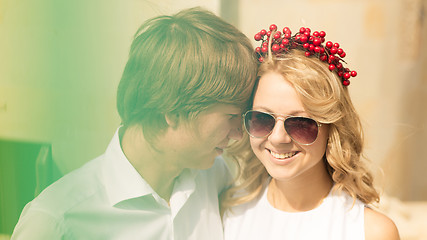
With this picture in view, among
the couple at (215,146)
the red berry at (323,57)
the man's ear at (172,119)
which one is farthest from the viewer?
the red berry at (323,57)

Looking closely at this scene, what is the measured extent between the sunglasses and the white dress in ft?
1.30

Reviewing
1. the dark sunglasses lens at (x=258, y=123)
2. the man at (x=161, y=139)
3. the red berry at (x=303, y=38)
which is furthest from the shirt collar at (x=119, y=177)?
the red berry at (x=303, y=38)

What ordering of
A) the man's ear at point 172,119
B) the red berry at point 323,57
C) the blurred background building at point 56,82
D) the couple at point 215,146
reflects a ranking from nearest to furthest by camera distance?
the blurred background building at point 56,82
the couple at point 215,146
the man's ear at point 172,119
the red berry at point 323,57

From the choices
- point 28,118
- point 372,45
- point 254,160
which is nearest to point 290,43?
point 254,160

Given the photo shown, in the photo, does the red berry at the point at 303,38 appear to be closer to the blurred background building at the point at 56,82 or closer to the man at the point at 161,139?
the man at the point at 161,139

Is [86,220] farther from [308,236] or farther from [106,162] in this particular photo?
[308,236]

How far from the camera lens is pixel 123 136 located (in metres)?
1.46

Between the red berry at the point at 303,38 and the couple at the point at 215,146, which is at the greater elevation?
the red berry at the point at 303,38

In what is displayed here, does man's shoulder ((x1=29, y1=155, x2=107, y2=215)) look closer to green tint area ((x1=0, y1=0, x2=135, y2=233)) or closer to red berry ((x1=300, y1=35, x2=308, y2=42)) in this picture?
green tint area ((x1=0, y1=0, x2=135, y2=233))

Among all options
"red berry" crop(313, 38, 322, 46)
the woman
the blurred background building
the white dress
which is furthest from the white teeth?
the blurred background building

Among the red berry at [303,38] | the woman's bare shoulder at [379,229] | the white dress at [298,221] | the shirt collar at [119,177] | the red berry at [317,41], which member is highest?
the red berry at [303,38]

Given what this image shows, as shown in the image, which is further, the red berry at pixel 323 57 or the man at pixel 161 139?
the red berry at pixel 323 57

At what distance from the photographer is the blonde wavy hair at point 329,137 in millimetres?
1538

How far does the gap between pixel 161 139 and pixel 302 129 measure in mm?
571
